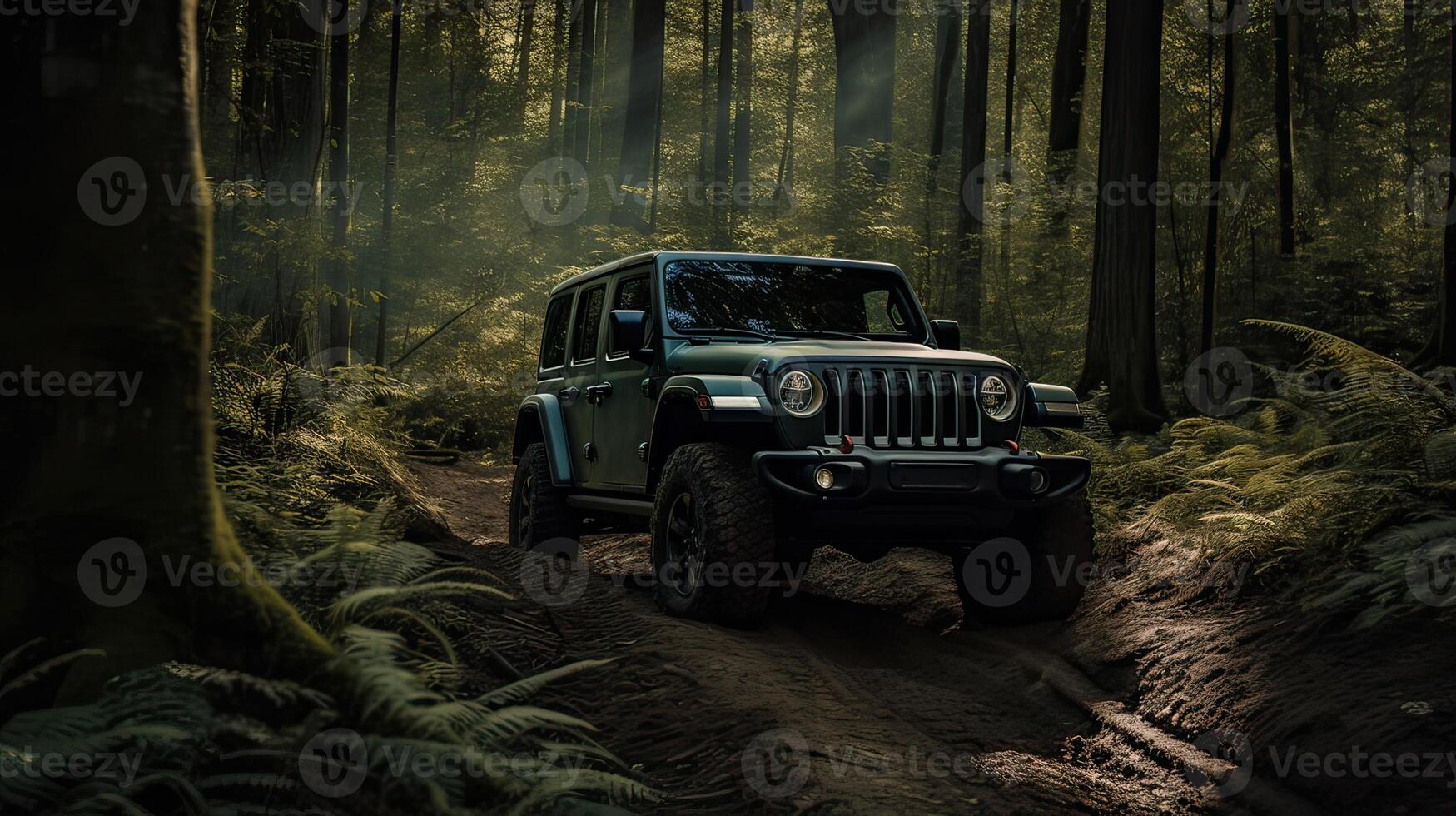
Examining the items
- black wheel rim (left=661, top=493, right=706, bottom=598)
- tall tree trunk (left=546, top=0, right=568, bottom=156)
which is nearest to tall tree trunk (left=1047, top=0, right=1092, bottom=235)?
black wheel rim (left=661, top=493, right=706, bottom=598)

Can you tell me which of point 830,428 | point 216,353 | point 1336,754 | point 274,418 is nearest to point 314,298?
Answer: point 216,353

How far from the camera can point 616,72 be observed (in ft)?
132

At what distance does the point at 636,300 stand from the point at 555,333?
1926 millimetres

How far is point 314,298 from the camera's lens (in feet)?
36.3

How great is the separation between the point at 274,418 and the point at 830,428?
403cm

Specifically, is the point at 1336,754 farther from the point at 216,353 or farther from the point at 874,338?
the point at 216,353

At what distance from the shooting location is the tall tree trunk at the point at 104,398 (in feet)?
11.2

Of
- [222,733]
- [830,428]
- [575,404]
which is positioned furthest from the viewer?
[575,404]

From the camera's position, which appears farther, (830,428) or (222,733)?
(830,428)
